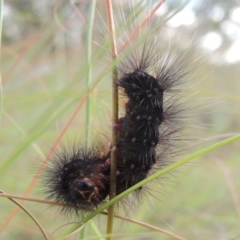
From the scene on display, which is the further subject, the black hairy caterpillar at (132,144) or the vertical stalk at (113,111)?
the black hairy caterpillar at (132,144)

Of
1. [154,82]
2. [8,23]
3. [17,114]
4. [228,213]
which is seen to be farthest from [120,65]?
[8,23]

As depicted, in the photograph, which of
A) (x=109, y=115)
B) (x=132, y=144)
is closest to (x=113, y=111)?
(x=132, y=144)

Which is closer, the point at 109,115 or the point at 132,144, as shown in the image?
the point at 132,144

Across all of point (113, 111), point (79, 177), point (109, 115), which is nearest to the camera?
point (113, 111)

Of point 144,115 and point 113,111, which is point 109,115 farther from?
point 113,111

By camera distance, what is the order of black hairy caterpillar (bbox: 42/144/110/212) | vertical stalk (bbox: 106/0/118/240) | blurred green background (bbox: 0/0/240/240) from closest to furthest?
1. vertical stalk (bbox: 106/0/118/240)
2. black hairy caterpillar (bbox: 42/144/110/212)
3. blurred green background (bbox: 0/0/240/240)
